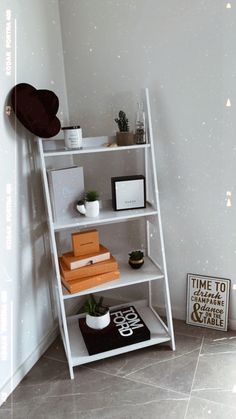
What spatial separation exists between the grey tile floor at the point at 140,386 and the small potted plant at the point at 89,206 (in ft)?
2.47

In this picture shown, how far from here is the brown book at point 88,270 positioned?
172 centimetres

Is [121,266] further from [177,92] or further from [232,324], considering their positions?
[177,92]

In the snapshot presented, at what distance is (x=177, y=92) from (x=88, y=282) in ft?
3.37

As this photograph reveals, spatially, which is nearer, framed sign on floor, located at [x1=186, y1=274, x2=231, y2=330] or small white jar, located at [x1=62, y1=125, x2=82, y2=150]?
small white jar, located at [x1=62, y1=125, x2=82, y2=150]

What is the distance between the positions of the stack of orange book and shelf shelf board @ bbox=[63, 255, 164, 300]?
0.02 meters

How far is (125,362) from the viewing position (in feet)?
5.88

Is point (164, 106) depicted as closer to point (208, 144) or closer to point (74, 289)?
point (208, 144)

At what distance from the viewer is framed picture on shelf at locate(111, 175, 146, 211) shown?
1.78 meters

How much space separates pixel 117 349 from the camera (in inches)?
70.2

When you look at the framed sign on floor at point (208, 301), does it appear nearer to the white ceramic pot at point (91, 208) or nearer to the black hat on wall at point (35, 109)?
the white ceramic pot at point (91, 208)

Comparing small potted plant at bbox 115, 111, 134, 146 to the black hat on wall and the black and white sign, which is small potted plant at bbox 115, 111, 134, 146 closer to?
the black hat on wall

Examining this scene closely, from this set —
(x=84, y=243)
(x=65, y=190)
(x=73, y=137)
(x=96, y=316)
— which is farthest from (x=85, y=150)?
(x=96, y=316)

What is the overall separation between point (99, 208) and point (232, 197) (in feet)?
2.19

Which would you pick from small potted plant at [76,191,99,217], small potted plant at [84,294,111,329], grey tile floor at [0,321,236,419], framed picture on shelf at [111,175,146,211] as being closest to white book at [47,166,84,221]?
small potted plant at [76,191,99,217]
